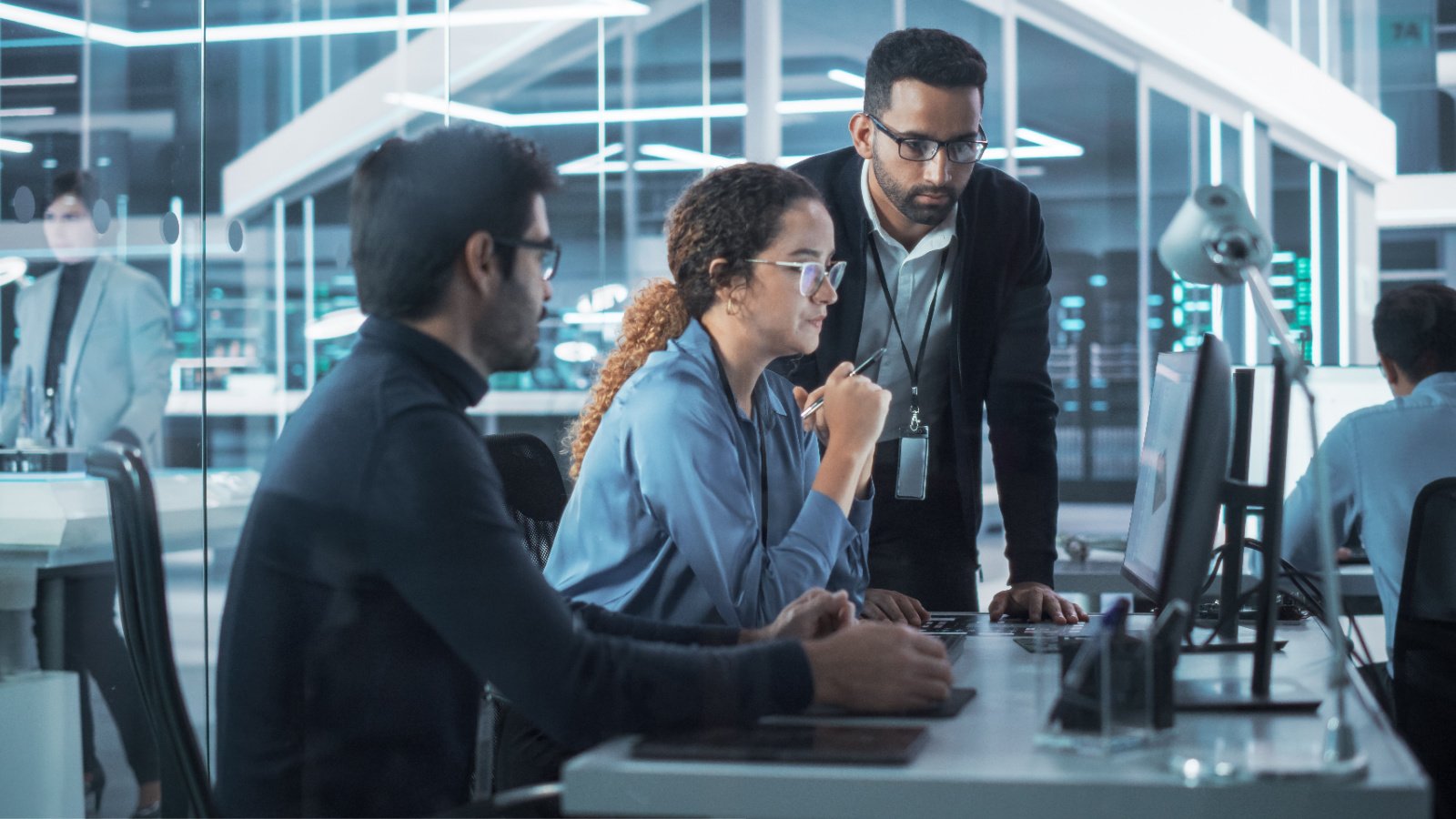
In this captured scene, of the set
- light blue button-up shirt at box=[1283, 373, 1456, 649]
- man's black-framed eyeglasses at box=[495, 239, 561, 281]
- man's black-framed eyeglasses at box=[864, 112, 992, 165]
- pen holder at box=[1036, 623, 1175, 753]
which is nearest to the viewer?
pen holder at box=[1036, 623, 1175, 753]

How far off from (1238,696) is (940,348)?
1081 mm

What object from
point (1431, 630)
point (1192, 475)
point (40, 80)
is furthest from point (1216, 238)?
point (40, 80)

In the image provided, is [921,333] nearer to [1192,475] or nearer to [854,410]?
[854,410]

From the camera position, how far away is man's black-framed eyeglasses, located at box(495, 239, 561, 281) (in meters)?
1.33

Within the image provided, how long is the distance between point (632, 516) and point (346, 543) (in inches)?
21.5

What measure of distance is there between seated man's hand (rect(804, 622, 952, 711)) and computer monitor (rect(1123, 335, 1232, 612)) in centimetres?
25

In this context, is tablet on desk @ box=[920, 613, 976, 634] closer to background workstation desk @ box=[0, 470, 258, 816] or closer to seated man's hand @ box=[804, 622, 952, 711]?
seated man's hand @ box=[804, 622, 952, 711]

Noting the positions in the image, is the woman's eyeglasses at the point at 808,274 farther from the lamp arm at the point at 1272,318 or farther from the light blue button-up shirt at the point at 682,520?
the lamp arm at the point at 1272,318

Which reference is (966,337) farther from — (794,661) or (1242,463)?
(794,661)

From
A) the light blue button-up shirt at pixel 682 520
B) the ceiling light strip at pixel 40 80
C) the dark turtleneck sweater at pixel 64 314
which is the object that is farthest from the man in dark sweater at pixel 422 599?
the ceiling light strip at pixel 40 80

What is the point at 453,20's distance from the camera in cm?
662

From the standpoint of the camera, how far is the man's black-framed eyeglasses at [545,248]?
133 centimetres

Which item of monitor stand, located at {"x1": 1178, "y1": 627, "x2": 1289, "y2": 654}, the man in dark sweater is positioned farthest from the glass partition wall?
the man in dark sweater

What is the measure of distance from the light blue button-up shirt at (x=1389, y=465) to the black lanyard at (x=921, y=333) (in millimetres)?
973
